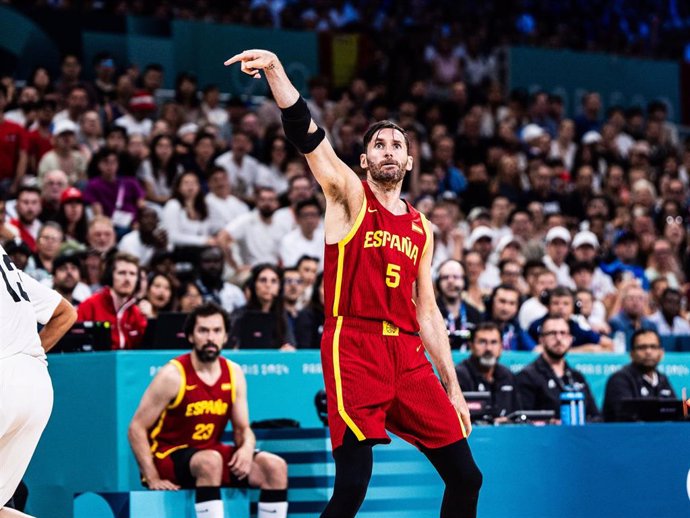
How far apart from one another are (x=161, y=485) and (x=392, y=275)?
275cm

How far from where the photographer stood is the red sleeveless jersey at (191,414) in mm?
8930

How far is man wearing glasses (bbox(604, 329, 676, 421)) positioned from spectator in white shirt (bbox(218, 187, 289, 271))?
428cm

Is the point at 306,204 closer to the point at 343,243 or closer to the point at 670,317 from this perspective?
the point at 670,317

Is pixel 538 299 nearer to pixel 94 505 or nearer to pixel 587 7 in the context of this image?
pixel 94 505

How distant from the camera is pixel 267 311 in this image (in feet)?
38.8

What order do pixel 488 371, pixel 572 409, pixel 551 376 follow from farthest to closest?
pixel 551 376, pixel 488 371, pixel 572 409

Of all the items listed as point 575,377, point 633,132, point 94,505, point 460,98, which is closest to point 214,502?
point 94,505

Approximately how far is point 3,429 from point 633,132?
53.4ft

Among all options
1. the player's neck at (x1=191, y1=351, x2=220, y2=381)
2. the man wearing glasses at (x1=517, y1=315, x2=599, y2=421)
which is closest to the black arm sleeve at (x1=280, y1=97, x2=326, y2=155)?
the player's neck at (x1=191, y1=351, x2=220, y2=381)

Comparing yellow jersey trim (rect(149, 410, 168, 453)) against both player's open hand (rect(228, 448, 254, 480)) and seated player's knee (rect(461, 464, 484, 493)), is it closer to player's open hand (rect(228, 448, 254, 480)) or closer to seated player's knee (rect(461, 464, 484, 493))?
player's open hand (rect(228, 448, 254, 480))

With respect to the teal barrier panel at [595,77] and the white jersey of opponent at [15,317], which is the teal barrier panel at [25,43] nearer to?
the teal barrier panel at [595,77]

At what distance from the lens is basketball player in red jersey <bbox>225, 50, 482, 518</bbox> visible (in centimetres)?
650

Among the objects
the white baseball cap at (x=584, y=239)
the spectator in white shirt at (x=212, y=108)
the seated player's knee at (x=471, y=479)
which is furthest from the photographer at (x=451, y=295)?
the seated player's knee at (x=471, y=479)

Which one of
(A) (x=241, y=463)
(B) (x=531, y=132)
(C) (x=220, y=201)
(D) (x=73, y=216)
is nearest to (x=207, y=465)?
(A) (x=241, y=463)
